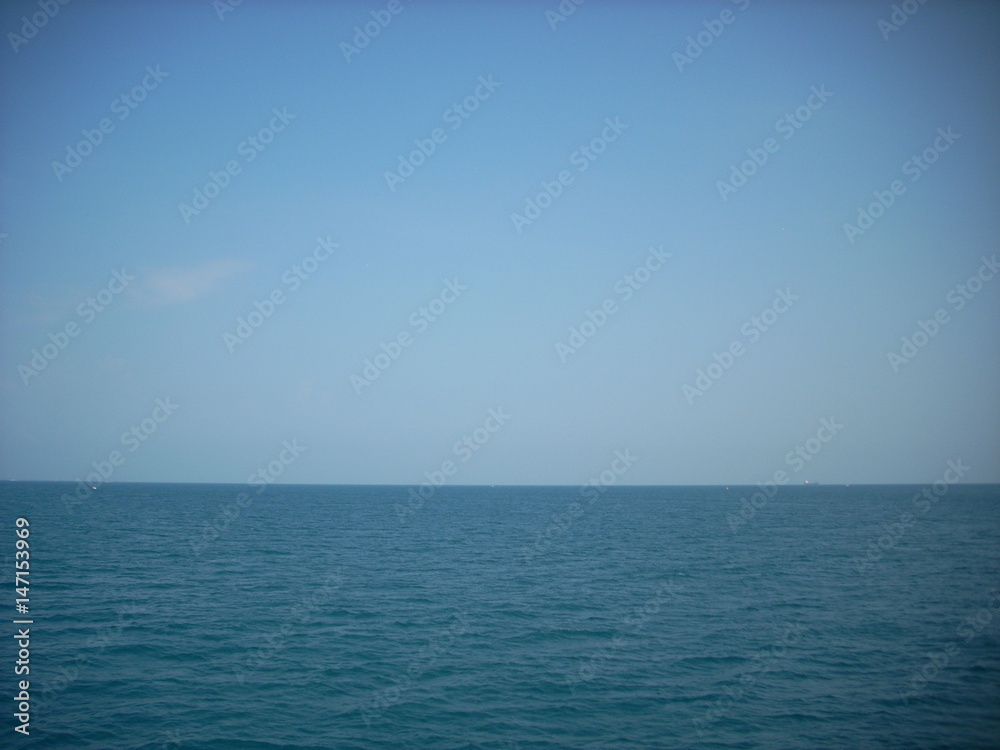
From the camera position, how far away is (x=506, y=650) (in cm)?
2816

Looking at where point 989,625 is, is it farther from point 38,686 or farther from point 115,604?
point 115,604

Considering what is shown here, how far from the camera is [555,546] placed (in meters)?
64.0

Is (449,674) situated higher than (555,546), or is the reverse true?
(555,546)

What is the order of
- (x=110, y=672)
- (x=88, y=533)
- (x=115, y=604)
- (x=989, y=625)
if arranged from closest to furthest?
(x=110, y=672)
(x=989, y=625)
(x=115, y=604)
(x=88, y=533)

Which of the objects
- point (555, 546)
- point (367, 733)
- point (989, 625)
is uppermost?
point (555, 546)

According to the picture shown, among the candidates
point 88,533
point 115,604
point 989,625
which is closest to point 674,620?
point 989,625

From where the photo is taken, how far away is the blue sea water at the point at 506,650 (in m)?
20.6

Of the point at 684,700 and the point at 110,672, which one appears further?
the point at 110,672

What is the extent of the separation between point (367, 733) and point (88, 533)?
214 feet

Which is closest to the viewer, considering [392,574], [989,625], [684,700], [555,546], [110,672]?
[684,700]

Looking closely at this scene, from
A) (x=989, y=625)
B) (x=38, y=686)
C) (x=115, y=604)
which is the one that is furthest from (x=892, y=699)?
(x=115, y=604)

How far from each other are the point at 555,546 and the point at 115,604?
132ft

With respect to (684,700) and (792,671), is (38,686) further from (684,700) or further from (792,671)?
(792,671)

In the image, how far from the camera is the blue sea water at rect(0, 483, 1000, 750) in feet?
67.7
